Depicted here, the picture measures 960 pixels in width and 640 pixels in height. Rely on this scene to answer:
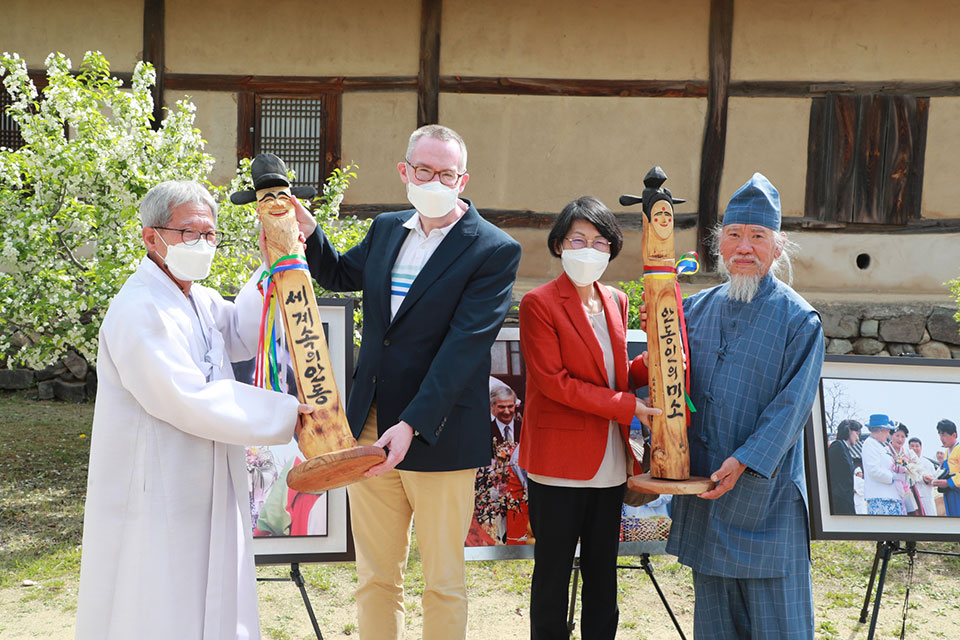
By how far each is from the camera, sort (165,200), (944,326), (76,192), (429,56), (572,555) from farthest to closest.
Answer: (944,326) → (429,56) → (76,192) → (572,555) → (165,200)

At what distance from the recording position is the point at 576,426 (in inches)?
117

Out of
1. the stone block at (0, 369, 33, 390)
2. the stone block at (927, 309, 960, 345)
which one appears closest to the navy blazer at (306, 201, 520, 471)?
the stone block at (927, 309, 960, 345)

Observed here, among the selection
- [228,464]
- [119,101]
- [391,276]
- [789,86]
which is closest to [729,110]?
[789,86]

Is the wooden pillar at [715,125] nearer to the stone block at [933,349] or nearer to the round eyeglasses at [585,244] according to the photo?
the stone block at [933,349]

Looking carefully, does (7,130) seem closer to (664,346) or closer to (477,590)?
(477,590)

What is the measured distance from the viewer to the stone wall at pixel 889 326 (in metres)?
8.42

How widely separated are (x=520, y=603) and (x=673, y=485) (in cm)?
205

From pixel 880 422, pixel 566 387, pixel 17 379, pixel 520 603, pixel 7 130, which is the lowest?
pixel 520 603

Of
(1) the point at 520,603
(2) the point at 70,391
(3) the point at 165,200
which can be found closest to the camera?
(3) the point at 165,200

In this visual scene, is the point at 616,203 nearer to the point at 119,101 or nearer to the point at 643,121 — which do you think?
the point at 643,121

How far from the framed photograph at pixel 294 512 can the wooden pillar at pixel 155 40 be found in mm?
5565

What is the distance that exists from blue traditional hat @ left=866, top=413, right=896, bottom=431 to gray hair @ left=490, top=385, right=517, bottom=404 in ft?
5.32

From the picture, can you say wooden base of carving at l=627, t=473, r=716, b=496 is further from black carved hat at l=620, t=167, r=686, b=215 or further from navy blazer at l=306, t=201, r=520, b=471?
black carved hat at l=620, t=167, r=686, b=215

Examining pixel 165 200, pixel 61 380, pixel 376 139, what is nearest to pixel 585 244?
pixel 165 200
